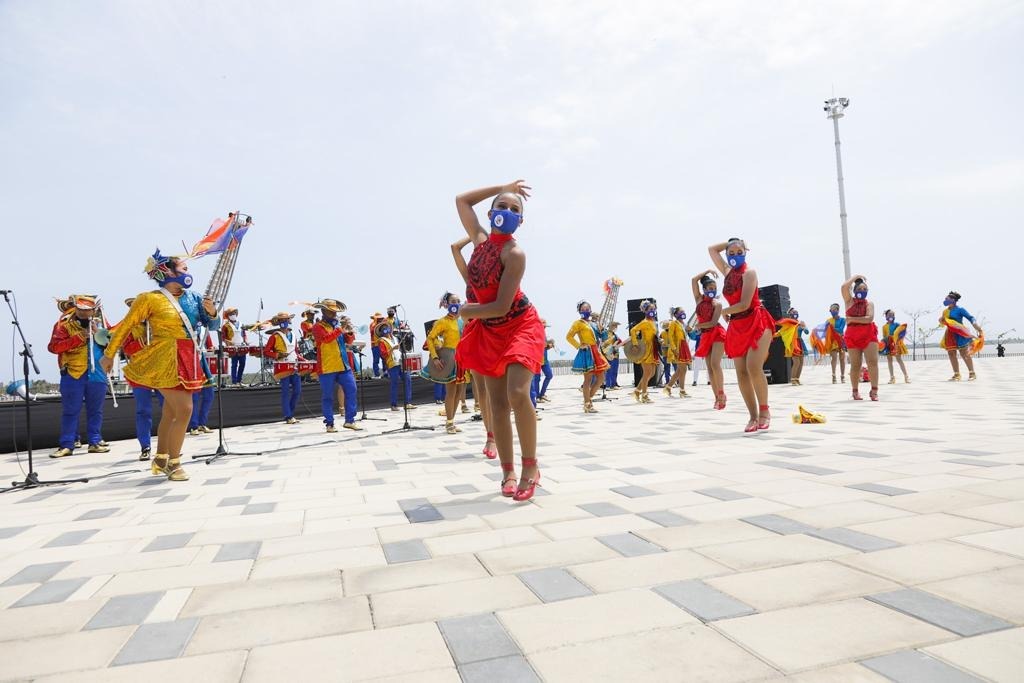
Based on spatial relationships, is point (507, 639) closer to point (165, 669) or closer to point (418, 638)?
point (418, 638)

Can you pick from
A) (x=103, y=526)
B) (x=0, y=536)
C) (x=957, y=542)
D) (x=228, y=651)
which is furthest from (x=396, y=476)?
(x=957, y=542)

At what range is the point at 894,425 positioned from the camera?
6344 millimetres

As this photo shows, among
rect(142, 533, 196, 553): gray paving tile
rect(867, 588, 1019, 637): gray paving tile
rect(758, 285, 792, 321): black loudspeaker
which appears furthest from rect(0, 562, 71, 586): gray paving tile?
rect(758, 285, 792, 321): black loudspeaker

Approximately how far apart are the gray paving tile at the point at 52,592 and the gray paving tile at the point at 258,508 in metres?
1.16

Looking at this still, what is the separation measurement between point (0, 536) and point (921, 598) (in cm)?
427

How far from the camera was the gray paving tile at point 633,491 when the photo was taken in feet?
11.8

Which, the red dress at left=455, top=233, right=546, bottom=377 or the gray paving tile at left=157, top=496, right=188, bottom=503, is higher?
the red dress at left=455, top=233, right=546, bottom=377

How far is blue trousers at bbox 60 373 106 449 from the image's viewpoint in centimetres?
719

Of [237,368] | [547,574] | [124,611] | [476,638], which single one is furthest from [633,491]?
[237,368]

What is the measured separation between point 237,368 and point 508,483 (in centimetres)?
1823

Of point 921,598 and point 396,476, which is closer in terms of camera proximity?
point 921,598

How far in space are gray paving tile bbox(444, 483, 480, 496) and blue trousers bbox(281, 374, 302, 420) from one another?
7859mm

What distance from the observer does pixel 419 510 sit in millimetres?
3506

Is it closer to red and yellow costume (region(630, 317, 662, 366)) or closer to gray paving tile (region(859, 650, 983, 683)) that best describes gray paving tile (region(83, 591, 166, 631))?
gray paving tile (region(859, 650, 983, 683))
